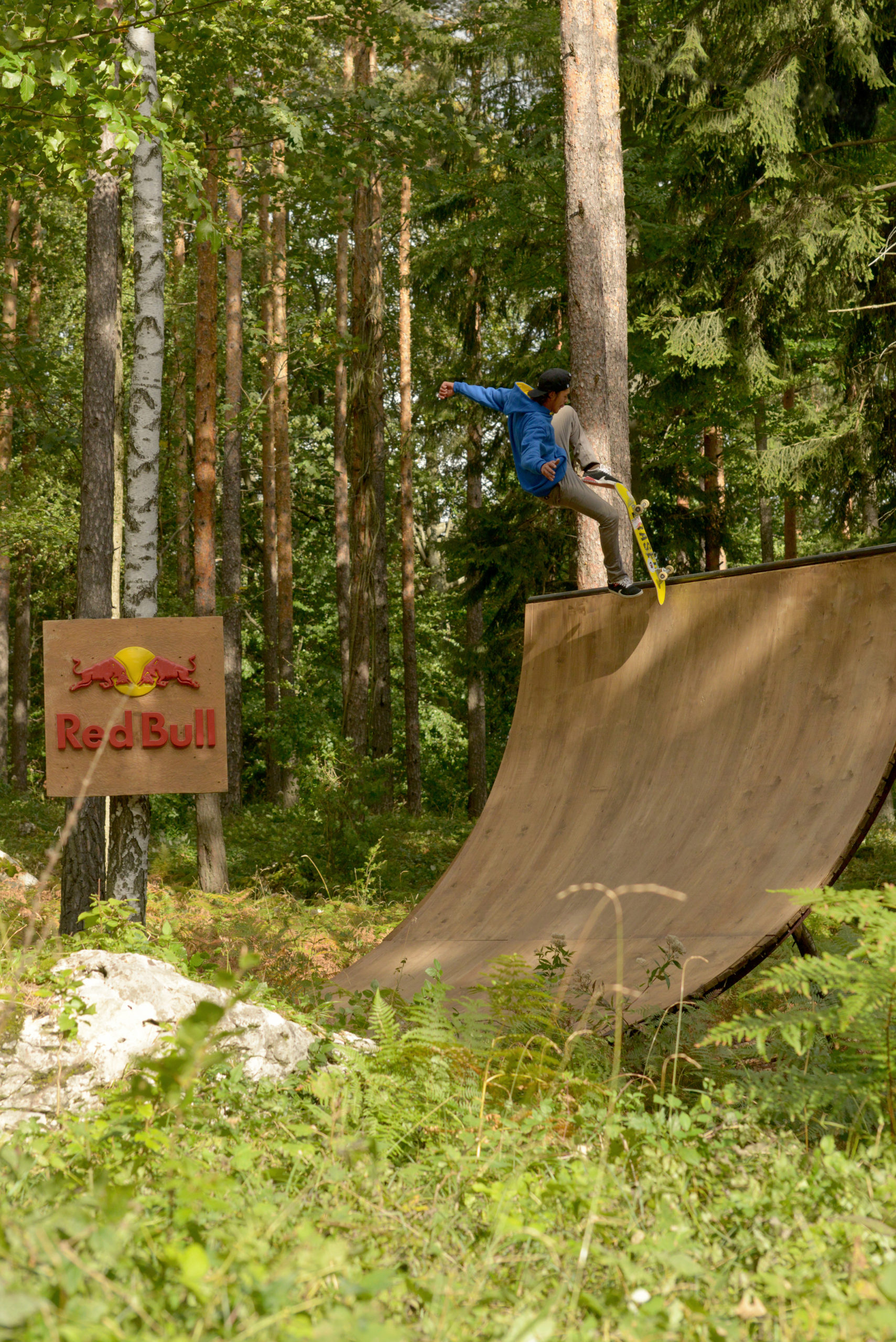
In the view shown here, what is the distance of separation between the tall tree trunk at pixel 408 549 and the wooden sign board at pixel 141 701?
12.6m

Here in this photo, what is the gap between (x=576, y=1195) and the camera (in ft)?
8.64

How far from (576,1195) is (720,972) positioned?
1.74 meters

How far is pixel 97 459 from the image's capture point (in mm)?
7516

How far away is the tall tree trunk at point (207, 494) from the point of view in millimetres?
10570

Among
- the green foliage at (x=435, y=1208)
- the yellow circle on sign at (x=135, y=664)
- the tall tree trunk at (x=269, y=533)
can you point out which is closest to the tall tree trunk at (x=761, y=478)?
the yellow circle on sign at (x=135, y=664)

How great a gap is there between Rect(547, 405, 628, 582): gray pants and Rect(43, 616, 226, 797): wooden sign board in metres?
2.38

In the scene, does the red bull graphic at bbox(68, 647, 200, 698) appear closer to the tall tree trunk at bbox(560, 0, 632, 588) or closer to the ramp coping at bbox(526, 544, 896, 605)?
the ramp coping at bbox(526, 544, 896, 605)

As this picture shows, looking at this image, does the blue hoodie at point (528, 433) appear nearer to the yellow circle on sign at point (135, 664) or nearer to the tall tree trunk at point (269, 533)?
the yellow circle on sign at point (135, 664)

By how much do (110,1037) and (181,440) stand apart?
1912 centimetres

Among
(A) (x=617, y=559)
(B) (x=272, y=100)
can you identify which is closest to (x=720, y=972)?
(A) (x=617, y=559)

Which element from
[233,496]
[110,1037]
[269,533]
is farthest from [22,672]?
[110,1037]

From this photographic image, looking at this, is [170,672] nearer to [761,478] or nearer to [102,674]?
[102,674]

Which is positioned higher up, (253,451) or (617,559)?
(253,451)

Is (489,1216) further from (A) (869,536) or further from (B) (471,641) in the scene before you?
(B) (471,641)
